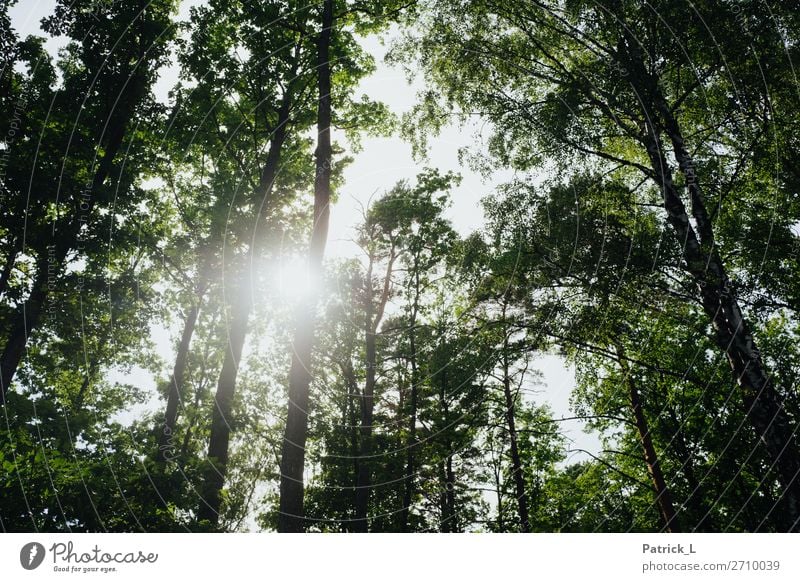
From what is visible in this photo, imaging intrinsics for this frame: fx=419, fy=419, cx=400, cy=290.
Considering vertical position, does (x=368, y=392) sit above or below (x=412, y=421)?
above

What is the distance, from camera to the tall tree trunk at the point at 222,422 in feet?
24.6

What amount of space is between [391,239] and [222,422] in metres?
12.1

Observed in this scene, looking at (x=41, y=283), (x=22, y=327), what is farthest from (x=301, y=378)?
(x=41, y=283)

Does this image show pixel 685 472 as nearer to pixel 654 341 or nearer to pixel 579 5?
pixel 654 341

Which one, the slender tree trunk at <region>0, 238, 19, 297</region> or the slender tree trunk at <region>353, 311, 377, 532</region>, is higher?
the slender tree trunk at <region>0, 238, 19, 297</region>

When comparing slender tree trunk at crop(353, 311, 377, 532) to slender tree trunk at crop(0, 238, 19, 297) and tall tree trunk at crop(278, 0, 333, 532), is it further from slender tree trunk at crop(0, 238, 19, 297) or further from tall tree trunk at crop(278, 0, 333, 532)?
slender tree trunk at crop(0, 238, 19, 297)

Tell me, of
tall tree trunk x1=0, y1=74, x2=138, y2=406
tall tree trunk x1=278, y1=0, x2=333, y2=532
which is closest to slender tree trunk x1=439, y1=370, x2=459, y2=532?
tall tree trunk x1=278, y1=0, x2=333, y2=532

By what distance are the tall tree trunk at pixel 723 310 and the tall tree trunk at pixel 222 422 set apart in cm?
949

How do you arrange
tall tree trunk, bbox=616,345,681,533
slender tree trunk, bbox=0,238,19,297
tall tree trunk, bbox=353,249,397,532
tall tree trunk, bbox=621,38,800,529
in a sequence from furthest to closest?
tall tree trunk, bbox=353,249,397,532 → tall tree trunk, bbox=616,345,681,533 → slender tree trunk, bbox=0,238,19,297 → tall tree trunk, bbox=621,38,800,529

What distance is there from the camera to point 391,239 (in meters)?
20.6

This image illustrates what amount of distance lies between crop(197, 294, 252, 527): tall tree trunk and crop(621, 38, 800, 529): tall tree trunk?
949 centimetres

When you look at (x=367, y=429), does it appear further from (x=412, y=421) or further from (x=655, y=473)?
(x=655, y=473)

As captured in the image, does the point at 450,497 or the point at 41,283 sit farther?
the point at 450,497
